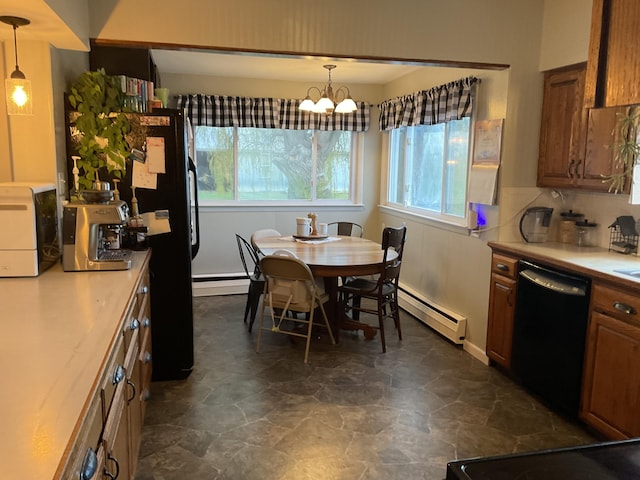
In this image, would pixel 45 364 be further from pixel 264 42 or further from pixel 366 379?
pixel 366 379

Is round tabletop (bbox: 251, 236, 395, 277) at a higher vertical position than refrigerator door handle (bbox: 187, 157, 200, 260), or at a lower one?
lower

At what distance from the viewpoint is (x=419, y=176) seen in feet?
17.1

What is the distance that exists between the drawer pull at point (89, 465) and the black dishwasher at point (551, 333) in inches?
97.4

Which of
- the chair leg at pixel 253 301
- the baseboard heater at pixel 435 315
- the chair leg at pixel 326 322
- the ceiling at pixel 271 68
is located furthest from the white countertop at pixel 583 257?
the ceiling at pixel 271 68

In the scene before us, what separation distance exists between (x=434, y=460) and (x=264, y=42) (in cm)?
243

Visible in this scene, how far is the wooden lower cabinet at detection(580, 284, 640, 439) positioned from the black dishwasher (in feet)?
0.22

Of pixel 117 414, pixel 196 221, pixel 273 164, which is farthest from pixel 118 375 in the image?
pixel 273 164

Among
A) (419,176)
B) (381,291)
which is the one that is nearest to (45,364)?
(381,291)

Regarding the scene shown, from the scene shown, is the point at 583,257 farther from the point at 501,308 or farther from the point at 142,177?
the point at 142,177

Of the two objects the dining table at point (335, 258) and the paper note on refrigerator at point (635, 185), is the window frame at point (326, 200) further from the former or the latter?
the paper note on refrigerator at point (635, 185)

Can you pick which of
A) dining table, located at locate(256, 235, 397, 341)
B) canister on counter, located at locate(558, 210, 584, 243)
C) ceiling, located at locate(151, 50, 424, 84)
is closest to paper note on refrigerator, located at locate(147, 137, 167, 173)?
dining table, located at locate(256, 235, 397, 341)

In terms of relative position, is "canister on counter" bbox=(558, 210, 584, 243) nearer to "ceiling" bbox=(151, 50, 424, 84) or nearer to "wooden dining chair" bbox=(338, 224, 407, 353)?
"wooden dining chair" bbox=(338, 224, 407, 353)

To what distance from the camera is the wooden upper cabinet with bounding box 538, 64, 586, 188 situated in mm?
3125

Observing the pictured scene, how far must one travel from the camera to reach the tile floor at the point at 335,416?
8.05 feet
